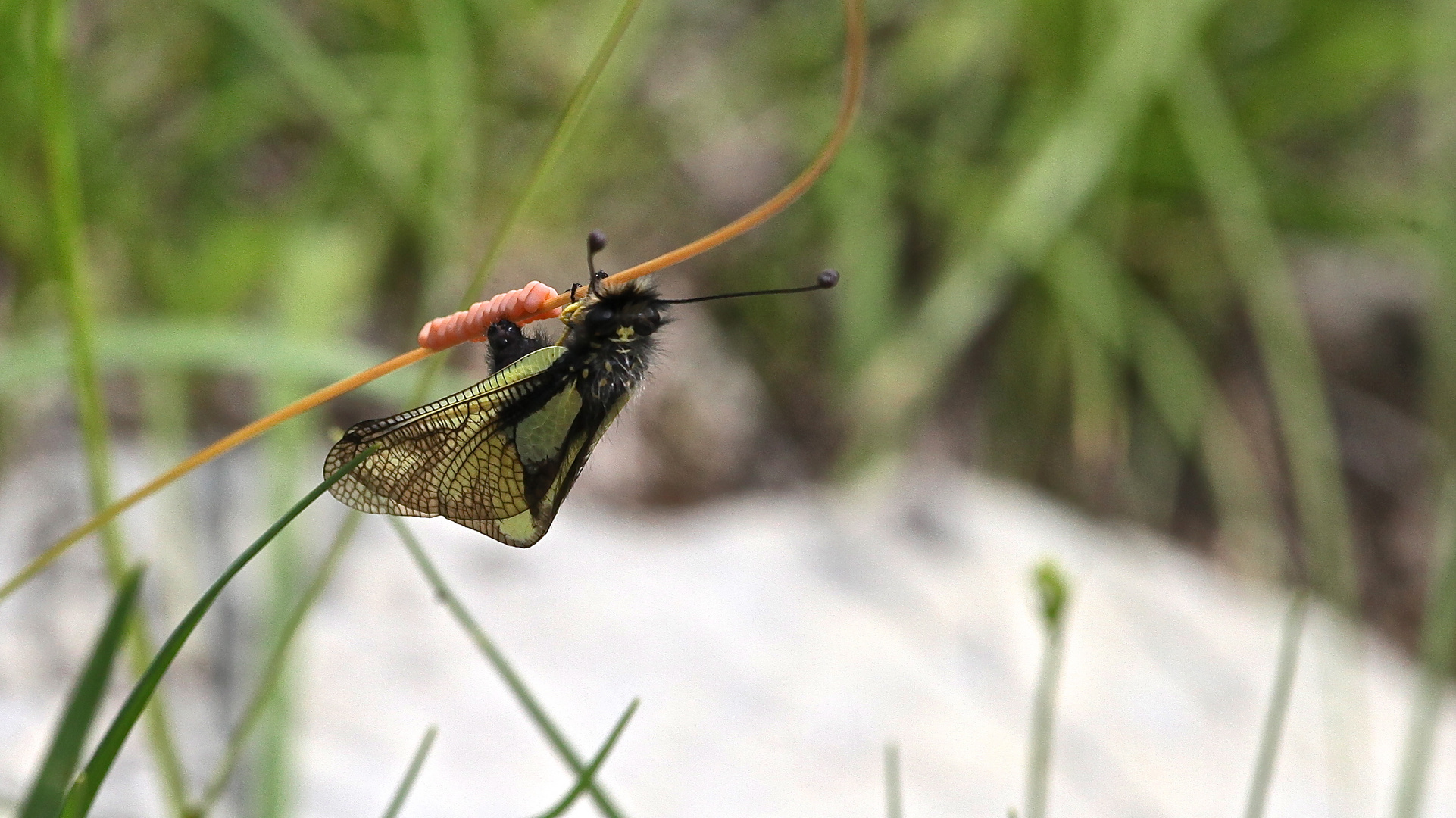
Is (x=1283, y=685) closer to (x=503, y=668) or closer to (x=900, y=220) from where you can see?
(x=503, y=668)

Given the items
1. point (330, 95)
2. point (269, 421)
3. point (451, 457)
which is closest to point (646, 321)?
point (451, 457)

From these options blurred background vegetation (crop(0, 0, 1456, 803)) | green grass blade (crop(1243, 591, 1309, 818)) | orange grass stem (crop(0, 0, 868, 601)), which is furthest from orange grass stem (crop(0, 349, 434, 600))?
blurred background vegetation (crop(0, 0, 1456, 803))

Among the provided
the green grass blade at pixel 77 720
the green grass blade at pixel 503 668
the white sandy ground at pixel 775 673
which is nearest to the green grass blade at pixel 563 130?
the green grass blade at pixel 503 668

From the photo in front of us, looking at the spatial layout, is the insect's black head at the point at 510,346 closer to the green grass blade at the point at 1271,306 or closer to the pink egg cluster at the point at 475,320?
the pink egg cluster at the point at 475,320

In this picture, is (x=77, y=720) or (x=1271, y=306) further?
(x=1271, y=306)

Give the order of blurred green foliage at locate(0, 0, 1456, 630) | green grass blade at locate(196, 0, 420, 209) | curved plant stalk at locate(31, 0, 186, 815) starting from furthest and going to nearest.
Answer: blurred green foliage at locate(0, 0, 1456, 630), green grass blade at locate(196, 0, 420, 209), curved plant stalk at locate(31, 0, 186, 815)

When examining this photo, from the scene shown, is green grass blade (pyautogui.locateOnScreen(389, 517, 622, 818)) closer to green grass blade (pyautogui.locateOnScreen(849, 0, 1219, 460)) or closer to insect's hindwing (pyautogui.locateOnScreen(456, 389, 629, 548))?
insect's hindwing (pyautogui.locateOnScreen(456, 389, 629, 548))
